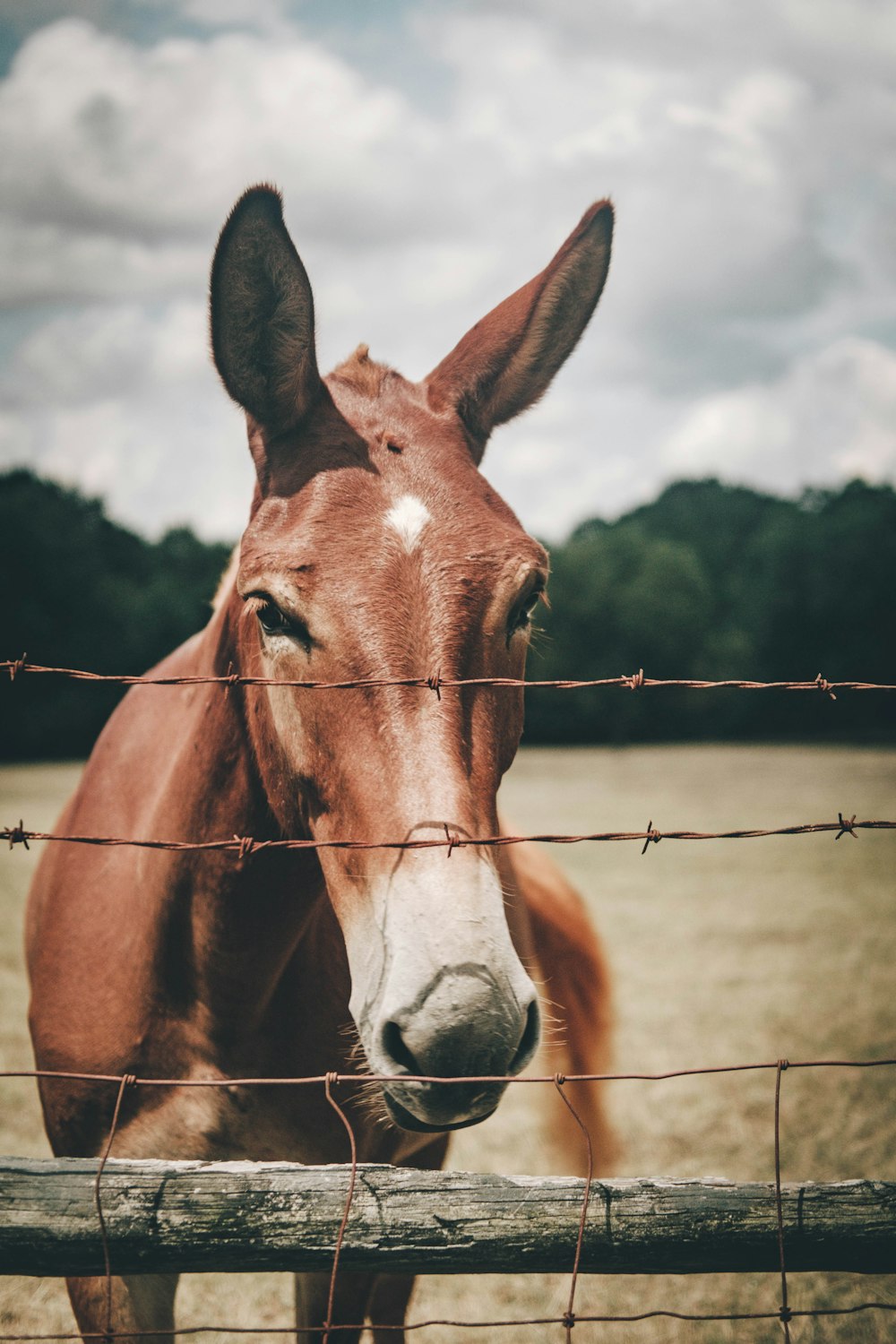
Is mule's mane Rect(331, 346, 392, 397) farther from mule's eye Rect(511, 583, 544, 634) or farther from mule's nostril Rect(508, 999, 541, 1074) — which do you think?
mule's nostril Rect(508, 999, 541, 1074)

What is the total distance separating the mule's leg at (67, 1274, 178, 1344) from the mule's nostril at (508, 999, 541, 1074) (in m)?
1.42

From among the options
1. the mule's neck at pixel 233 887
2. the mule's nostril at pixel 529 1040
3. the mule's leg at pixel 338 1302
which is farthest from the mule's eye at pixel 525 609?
the mule's leg at pixel 338 1302

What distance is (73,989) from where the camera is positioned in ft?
8.11

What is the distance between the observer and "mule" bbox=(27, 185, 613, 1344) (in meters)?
1.53

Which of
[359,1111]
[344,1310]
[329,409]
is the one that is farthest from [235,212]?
[344,1310]

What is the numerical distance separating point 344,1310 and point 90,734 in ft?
121

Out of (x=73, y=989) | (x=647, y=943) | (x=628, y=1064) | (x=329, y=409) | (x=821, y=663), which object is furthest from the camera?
(x=821, y=663)

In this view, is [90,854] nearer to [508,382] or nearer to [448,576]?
[448,576]

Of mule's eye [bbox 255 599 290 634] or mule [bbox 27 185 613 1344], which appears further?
mule's eye [bbox 255 599 290 634]

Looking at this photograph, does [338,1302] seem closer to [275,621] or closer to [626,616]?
[275,621]

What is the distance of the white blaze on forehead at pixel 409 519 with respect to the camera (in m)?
1.85

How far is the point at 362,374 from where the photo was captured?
2.42 metres

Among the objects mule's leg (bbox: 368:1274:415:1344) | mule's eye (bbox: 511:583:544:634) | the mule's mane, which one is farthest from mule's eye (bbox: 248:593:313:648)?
mule's leg (bbox: 368:1274:415:1344)

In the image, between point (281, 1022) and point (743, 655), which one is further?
point (743, 655)
